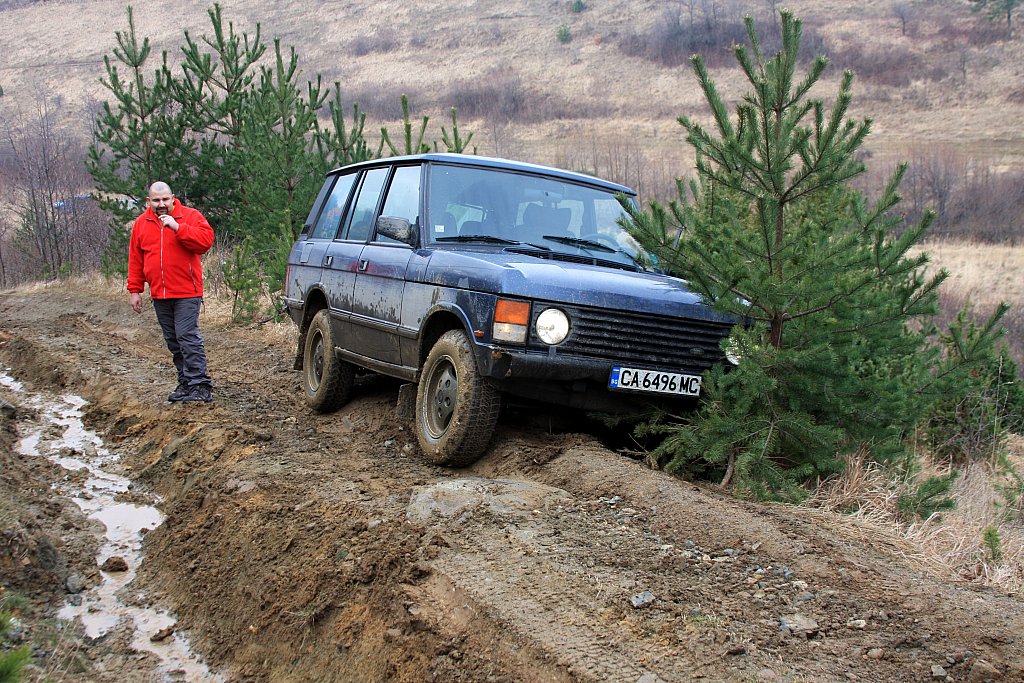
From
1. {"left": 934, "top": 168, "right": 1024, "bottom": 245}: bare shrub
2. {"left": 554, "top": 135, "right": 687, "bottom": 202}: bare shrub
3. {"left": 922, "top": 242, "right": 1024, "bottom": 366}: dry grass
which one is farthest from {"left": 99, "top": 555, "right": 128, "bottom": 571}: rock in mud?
{"left": 934, "top": 168, "right": 1024, "bottom": 245}: bare shrub

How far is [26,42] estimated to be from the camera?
77.9 metres

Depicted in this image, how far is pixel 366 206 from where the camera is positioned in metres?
7.10

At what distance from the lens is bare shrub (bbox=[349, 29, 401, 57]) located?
2616 inches

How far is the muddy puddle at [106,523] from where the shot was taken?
14.4ft

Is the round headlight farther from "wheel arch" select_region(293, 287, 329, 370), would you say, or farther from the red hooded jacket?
the red hooded jacket

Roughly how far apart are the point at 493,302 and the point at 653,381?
104cm

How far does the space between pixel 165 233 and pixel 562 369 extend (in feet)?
13.6

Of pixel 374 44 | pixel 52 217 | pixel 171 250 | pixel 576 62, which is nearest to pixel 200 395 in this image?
pixel 171 250

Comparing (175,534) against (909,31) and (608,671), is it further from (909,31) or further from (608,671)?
(909,31)

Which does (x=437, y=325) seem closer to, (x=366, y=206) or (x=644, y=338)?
(x=644, y=338)

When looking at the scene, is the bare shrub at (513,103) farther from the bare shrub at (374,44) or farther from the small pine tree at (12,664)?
the small pine tree at (12,664)

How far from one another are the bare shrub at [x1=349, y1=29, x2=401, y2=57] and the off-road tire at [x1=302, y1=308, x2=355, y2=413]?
62.3 meters

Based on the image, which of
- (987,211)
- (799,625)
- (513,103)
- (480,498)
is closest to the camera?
(799,625)

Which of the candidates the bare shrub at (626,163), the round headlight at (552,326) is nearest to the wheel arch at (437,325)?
the round headlight at (552,326)
